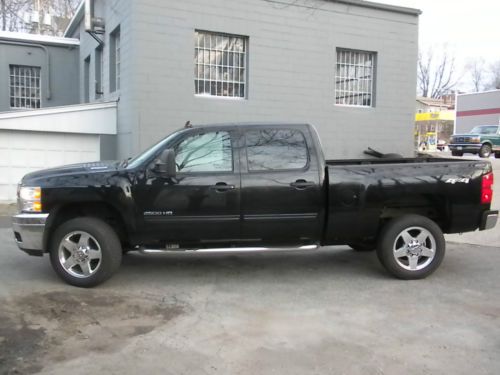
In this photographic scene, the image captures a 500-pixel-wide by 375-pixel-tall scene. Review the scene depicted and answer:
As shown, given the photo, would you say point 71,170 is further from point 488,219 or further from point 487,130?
point 487,130

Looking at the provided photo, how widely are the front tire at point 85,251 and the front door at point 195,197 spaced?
0.42 metres

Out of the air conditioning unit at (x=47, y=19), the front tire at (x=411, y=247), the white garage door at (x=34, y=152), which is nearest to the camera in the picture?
the front tire at (x=411, y=247)

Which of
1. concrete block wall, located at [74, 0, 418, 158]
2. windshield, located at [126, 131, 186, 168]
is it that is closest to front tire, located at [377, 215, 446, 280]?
windshield, located at [126, 131, 186, 168]

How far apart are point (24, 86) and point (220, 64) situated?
A: 30.4 ft

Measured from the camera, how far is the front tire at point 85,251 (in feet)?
19.2

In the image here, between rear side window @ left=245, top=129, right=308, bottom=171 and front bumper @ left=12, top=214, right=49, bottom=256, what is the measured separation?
242cm

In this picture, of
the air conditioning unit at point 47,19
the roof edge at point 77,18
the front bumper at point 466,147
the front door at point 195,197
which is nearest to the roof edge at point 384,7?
the roof edge at point 77,18

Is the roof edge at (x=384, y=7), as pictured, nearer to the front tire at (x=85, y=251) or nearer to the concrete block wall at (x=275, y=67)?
the concrete block wall at (x=275, y=67)

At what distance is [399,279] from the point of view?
20.7 feet

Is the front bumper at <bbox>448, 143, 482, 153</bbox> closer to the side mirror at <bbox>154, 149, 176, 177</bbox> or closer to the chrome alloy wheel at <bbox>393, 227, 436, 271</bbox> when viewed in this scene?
the chrome alloy wheel at <bbox>393, 227, 436, 271</bbox>

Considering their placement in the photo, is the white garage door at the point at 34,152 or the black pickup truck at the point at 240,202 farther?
the white garage door at the point at 34,152

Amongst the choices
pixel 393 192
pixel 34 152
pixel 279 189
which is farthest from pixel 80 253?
pixel 34 152

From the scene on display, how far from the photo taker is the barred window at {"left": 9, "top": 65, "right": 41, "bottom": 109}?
62.5 ft

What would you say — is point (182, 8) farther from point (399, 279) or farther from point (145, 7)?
point (399, 279)
